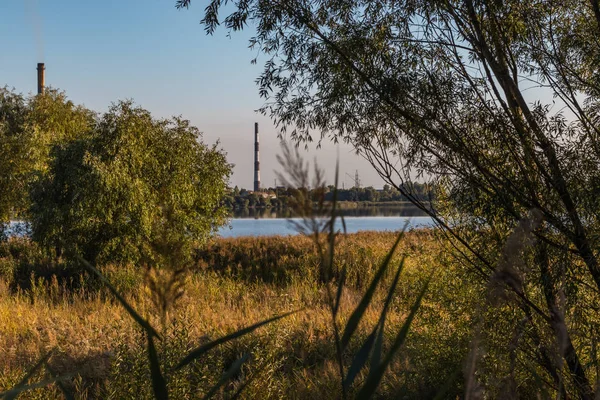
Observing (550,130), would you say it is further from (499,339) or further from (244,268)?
(244,268)

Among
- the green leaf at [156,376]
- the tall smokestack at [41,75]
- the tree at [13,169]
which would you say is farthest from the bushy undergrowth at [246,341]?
the tall smokestack at [41,75]

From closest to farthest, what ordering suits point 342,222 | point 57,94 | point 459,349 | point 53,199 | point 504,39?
1. point 342,222
2. point 504,39
3. point 459,349
4. point 53,199
5. point 57,94

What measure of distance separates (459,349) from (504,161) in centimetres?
225

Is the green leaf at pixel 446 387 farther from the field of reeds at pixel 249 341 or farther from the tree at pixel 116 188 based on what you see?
the tree at pixel 116 188

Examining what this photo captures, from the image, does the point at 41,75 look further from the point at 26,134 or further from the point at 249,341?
the point at 249,341

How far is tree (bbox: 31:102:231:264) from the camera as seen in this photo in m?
13.9

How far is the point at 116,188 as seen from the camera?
1395 cm

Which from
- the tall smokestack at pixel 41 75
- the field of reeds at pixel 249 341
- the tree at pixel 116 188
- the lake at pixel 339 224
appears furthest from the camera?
the tall smokestack at pixel 41 75

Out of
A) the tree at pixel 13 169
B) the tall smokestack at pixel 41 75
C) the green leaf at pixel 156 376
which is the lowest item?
the green leaf at pixel 156 376

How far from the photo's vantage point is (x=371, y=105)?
18.7 ft

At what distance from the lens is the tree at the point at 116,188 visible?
13.9 metres

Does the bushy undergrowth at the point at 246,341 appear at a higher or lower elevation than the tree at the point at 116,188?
lower

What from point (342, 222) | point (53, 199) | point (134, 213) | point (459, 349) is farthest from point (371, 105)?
point (53, 199)

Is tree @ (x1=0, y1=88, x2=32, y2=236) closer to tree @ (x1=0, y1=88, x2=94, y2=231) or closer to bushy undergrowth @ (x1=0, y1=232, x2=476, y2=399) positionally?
tree @ (x1=0, y1=88, x2=94, y2=231)
